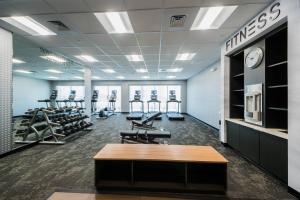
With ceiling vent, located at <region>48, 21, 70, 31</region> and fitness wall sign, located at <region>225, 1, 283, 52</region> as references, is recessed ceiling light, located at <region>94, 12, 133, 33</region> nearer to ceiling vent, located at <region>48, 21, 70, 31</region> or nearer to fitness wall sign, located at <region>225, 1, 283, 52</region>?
ceiling vent, located at <region>48, 21, 70, 31</region>

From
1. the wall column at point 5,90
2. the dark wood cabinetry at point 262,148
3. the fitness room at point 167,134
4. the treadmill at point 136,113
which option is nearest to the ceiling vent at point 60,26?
the fitness room at point 167,134

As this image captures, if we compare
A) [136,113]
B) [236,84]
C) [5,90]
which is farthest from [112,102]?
[236,84]

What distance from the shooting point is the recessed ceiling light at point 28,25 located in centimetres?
336

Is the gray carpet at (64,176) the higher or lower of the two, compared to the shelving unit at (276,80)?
lower

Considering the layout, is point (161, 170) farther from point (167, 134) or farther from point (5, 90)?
point (5, 90)

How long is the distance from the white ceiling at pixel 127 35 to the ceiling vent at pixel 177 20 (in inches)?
3.9

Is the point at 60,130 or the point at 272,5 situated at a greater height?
the point at 272,5

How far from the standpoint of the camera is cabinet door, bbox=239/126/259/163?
10.5 ft

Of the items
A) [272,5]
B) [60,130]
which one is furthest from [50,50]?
[272,5]

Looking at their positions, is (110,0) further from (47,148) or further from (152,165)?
(47,148)

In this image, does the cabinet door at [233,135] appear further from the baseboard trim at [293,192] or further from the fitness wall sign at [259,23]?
the fitness wall sign at [259,23]

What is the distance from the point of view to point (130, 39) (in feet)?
14.2

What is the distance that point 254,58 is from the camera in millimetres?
3324

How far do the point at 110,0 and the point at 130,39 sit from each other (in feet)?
5.55
